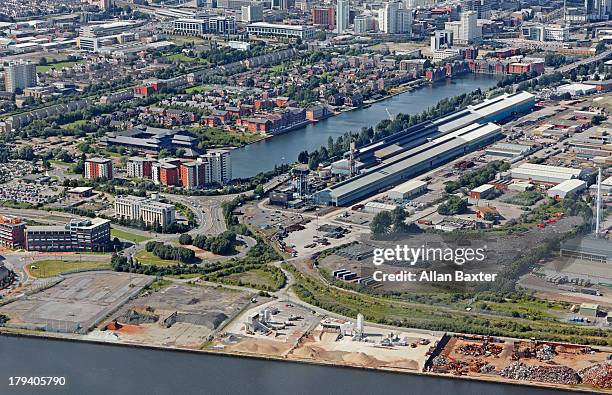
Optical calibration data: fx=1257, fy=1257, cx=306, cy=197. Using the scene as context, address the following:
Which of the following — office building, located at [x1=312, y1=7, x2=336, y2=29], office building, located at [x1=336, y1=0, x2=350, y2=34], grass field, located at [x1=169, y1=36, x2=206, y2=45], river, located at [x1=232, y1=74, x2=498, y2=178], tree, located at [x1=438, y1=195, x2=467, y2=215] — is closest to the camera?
tree, located at [x1=438, y1=195, x2=467, y2=215]

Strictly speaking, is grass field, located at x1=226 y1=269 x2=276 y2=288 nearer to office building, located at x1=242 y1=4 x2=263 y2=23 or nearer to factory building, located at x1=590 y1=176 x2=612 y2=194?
factory building, located at x1=590 y1=176 x2=612 y2=194

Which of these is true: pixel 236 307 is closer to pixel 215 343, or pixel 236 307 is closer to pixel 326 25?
pixel 215 343

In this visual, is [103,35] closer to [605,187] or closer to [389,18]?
[389,18]

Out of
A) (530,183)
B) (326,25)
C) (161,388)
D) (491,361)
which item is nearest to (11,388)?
(161,388)

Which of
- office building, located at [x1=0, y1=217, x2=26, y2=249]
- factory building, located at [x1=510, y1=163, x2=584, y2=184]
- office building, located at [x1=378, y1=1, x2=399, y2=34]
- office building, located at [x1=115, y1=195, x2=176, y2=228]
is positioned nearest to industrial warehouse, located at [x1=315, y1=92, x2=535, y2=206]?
factory building, located at [x1=510, y1=163, x2=584, y2=184]

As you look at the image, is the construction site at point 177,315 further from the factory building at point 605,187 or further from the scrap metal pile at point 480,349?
the factory building at point 605,187

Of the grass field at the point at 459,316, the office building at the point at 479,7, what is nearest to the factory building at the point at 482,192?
the grass field at the point at 459,316
